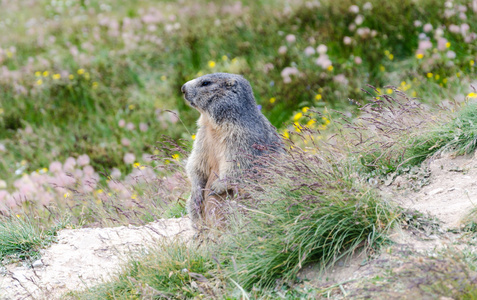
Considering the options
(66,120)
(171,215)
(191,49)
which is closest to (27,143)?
(66,120)

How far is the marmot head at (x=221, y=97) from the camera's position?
5543mm

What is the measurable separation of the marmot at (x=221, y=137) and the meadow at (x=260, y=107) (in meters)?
0.43

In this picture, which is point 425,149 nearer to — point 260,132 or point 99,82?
point 260,132

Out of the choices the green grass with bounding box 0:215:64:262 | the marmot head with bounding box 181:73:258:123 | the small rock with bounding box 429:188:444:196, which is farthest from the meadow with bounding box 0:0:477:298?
the marmot head with bounding box 181:73:258:123

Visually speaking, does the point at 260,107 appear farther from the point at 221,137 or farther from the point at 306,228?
the point at 306,228

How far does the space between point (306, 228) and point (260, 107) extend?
371 centimetres

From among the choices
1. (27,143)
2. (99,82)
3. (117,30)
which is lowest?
(27,143)

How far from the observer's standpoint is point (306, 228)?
4051 millimetres

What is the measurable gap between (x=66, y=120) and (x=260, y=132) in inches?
249

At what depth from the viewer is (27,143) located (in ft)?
32.6

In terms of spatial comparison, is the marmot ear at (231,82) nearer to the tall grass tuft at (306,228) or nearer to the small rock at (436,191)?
the tall grass tuft at (306,228)

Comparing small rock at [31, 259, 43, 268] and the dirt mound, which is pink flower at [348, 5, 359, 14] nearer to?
the dirt mound

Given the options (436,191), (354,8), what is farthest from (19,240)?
(354,8)

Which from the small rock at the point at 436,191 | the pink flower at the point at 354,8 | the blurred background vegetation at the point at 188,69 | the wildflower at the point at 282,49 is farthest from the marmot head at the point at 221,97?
the pink flower at the point at 354,8
